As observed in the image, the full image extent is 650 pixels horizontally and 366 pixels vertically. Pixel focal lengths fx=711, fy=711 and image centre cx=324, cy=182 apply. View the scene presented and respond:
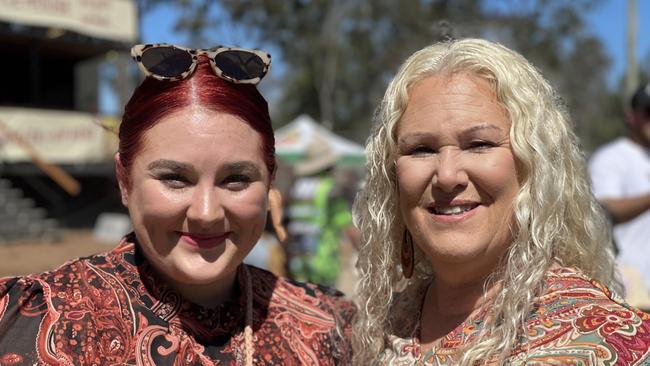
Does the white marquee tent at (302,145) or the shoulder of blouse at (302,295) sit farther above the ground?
the shoulder of blouse at (302,295)

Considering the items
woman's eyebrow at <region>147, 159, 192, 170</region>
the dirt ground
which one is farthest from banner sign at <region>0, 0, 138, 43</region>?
woman's eyebrow at <region>147, 159, 192, 170</region>

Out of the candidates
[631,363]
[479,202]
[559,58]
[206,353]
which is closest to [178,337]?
[206,353]

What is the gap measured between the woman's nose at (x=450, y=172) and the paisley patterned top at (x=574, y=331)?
0.35 metres

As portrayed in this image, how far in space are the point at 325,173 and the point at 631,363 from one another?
8486mm

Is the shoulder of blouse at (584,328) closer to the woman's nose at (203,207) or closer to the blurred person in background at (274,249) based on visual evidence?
the woman's nose at (203,207)

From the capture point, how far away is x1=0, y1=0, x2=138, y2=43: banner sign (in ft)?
47.3

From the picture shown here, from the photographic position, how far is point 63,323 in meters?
1.85

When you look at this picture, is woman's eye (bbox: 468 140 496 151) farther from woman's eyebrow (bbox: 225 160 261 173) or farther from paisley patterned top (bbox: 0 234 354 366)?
paisley patterned top (bbox: 0 234 354 366)

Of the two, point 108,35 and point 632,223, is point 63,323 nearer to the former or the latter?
point 632,223

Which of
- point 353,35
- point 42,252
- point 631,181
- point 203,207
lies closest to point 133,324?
point 203,207

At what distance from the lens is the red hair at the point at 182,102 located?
1950 mm

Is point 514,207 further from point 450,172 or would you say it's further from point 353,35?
point 353,35

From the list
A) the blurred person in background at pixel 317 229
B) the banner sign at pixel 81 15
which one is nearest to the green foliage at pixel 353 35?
the banner sign at pixel 81 15

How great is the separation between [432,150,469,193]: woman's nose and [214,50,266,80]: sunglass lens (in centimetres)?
60
